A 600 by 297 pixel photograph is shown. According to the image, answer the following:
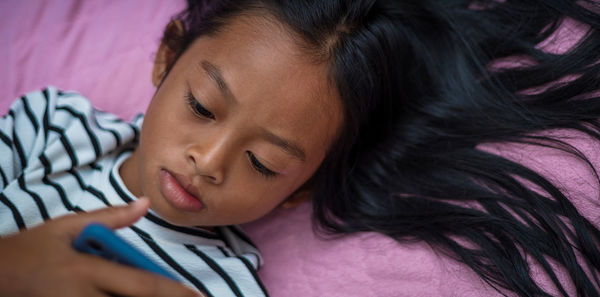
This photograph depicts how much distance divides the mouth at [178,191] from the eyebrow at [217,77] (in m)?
0.16

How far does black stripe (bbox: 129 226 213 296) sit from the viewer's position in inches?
37.0

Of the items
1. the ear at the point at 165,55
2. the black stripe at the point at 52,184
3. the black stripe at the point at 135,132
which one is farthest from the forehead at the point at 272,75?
the black stripe at the point at 52,184

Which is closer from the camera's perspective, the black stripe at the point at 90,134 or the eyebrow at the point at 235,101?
the eyebrow at the point at 235,101

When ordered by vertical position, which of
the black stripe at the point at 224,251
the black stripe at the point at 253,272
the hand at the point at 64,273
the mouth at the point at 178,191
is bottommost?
the black stripe at the point at 253,272

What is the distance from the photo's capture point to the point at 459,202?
1085 millimetres

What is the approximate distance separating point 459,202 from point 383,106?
28 cm

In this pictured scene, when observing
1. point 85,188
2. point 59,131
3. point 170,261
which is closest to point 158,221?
point 170,261

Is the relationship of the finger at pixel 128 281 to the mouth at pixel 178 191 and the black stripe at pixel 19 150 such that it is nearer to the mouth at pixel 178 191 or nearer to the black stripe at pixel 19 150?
the mouth at pixel 178 191

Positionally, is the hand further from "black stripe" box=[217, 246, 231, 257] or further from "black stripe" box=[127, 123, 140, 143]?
"black stripe" box=[127, 123, 140, 143]

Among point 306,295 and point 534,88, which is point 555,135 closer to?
point 534,88

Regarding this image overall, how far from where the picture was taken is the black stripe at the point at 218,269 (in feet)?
3.11

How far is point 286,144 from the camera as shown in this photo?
0.86 metres

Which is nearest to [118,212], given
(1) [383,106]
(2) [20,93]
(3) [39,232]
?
(3) [39,232]

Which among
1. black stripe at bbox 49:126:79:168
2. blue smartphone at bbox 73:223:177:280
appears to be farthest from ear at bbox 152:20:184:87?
blue smartphone at bbox 73:223:177:280
